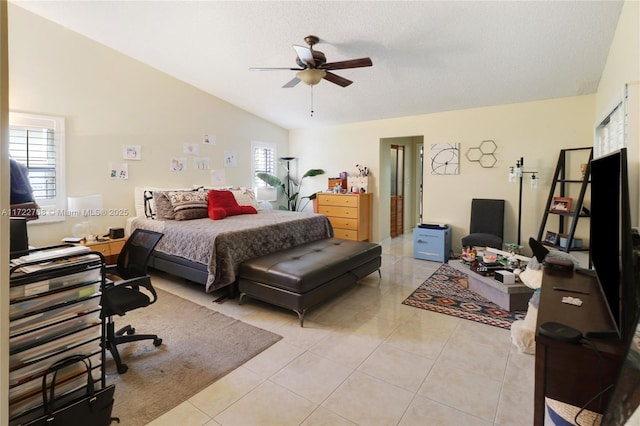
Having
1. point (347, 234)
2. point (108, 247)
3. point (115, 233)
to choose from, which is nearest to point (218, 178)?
point (115, 233)

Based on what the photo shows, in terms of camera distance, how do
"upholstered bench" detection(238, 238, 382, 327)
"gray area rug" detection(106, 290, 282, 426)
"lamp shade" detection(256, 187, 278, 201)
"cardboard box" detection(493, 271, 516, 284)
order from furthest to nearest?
"lamp shade" detection(256, 187, 278, 201) → "cardboard box" detection(493, 271, 516, 284) → "upholstered bench" detection(238, 238, 382, 327) → "gray area rug" detection(106, 290, 282, 426)

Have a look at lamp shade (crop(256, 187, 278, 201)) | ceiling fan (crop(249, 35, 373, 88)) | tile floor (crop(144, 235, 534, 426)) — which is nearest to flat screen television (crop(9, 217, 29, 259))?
tile floor (crop(144, 235, 534, 426))

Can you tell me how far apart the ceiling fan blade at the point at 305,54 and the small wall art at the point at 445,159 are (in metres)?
2.88

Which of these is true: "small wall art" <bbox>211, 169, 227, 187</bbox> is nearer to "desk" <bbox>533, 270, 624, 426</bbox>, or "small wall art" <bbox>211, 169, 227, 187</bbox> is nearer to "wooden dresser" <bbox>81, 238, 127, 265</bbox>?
"wooden dresser" <bbox>81, 238, 127, 265</bbox>

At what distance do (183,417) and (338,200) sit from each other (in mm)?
4455

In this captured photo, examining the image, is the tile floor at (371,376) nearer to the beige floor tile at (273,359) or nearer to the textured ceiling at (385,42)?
the beige floor tile at (273,359)

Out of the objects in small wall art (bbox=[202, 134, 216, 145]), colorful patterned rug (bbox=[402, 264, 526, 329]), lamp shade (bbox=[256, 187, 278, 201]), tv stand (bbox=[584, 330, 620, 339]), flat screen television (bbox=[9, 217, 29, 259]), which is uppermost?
small wall art (bbox=[202, 134, 216, 145])

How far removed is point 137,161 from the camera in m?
4.47

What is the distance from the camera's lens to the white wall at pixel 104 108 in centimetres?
352

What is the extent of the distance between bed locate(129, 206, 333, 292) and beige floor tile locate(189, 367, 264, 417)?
114 centimetres

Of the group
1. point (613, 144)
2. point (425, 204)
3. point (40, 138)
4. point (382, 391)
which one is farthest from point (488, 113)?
point (40, 138)

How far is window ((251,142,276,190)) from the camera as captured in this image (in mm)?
6176

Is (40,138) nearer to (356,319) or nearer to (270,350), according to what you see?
(270,350)

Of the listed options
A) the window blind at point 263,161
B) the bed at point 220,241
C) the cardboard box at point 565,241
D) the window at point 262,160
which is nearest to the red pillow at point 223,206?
the bed at point 220,241
